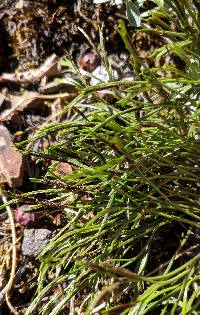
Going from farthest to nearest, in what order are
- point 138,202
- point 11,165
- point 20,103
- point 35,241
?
point 20,103 < point 11,165 < point 35,241 < point 138,202

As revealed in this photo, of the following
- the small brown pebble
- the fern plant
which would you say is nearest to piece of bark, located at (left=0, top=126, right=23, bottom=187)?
the small brown pebble

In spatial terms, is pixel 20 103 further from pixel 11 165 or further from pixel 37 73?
pixel 11 165

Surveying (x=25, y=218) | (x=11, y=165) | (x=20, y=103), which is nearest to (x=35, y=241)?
(x=25, y=218)

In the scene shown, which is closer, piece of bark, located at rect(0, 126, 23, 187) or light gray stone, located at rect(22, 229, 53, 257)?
light gray stone, located at rect(22, 229, 53, 257)

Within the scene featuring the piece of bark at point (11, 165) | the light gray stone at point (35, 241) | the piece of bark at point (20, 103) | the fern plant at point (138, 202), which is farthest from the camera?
the piece of bark at point (20, 103)

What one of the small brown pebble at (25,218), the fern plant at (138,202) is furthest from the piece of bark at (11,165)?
the fern plant at (138,202)

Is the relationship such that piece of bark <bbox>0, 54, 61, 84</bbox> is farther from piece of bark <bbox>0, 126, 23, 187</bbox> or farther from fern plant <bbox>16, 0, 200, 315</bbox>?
fern plant <bbox>16, 0, 200, 315</bbox>

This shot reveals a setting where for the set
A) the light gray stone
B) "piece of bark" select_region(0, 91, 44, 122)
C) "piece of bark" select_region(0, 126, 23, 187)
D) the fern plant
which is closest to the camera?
the fern plant

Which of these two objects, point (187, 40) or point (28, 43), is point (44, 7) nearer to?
point (28, 43)

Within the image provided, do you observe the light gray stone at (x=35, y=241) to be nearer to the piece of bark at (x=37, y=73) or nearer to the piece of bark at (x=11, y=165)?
the piece of bark at (x=11, y=165)
